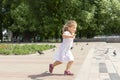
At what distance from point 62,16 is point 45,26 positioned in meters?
2.88

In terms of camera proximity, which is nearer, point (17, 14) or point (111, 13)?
point (17, 14)

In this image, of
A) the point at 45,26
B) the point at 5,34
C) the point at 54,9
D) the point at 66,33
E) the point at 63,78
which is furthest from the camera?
the point at 5,34

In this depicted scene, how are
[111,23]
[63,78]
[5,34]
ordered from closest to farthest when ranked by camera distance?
1. [63,78]
2. [111,23]
3. [5,34]

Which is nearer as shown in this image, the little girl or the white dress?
the little girl

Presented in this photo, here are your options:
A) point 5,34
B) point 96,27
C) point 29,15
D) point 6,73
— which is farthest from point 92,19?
point 6,73

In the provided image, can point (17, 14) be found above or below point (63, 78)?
above

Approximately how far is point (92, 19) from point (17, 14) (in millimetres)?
10907

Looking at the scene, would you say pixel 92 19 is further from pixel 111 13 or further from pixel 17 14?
pixel 17 14

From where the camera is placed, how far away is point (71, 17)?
50250 mm

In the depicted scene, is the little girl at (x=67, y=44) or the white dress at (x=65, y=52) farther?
the white dress at (x=65, y=52)

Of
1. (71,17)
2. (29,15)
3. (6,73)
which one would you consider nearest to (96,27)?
(71,17)

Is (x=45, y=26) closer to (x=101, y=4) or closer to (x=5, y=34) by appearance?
(x=101, y=4)

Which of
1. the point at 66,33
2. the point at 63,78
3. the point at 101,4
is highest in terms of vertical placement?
the point at 101,4

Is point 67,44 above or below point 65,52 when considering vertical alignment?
above
